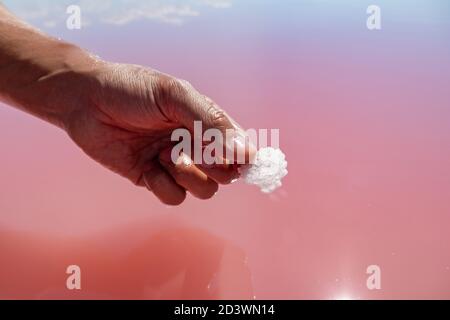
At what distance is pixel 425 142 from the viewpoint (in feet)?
3.72

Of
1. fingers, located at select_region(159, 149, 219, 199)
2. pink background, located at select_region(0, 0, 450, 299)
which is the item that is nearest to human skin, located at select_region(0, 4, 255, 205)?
fingers, located at select_region(159, 149, 219, 199)

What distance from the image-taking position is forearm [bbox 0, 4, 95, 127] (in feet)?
2.97

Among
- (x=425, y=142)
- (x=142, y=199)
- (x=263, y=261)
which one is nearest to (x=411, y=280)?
(x=263, y=261)

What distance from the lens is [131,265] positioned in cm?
90

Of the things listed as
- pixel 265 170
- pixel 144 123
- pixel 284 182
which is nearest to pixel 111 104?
pixel 144 123

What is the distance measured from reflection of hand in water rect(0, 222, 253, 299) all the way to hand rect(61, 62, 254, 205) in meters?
0.10

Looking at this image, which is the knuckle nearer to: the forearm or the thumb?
the thumb

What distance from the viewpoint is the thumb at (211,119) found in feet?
2.47

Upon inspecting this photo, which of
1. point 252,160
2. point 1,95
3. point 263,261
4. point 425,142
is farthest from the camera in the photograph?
point 425,142

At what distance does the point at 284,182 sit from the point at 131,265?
384 millimetres

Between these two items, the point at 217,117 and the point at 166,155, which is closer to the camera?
the point at 217,117

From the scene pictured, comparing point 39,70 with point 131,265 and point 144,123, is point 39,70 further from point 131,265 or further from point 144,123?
point 131,265
